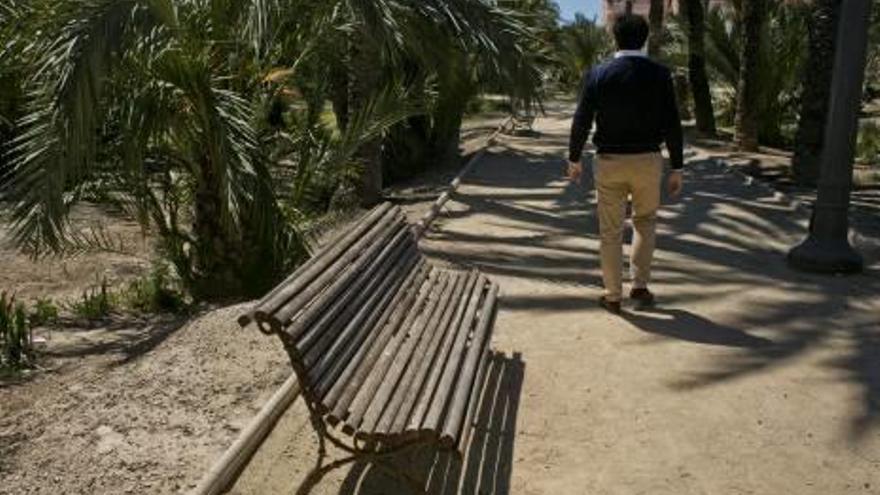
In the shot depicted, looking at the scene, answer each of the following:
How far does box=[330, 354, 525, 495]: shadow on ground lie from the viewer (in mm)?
3854

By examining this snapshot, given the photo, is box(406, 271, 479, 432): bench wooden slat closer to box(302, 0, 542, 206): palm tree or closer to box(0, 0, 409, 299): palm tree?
box(0, 0, 409, 299): palm tree

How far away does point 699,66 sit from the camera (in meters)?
18.4

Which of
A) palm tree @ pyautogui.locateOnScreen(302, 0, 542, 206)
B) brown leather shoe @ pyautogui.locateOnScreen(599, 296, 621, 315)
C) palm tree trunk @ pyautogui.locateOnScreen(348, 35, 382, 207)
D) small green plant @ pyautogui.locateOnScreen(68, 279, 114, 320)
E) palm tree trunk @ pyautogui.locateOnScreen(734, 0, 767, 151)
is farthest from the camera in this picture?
palm tree trunk @ pyautogui.locateOnScreen(734, 0, 767, 151)

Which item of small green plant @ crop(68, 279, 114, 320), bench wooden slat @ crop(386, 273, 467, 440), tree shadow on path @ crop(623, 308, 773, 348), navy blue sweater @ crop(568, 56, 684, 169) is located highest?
navy blue sweater @ crop(568, 56, 684, 169)

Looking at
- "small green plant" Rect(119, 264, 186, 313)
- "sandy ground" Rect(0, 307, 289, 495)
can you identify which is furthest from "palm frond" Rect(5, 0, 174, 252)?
"small green plant" Rect(119, 264, 186, 313)

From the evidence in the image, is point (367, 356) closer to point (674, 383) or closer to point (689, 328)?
point (674, 383)

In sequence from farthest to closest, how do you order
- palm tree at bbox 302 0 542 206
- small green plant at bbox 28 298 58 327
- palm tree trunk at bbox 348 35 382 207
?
palm tree trunk at bbox 348 35 382 207
small green plant at bbox 28 298 58 327
palm tree at bbox 302 0 542 206

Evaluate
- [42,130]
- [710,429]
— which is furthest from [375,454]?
[42,130]

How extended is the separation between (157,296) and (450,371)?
14.7ft

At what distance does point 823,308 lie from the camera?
6.38 meters

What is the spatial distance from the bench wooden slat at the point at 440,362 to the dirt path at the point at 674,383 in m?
0.46

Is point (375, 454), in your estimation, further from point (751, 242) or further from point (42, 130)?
point (751, 242)

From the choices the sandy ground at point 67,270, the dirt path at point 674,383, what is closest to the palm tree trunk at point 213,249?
the dirt path at point 674,383

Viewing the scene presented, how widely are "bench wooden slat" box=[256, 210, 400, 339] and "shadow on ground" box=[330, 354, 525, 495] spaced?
0.75 metres
